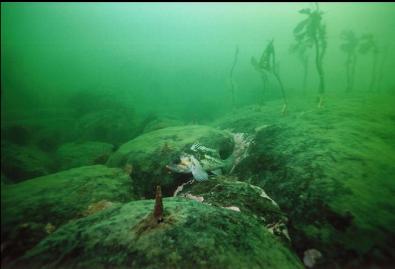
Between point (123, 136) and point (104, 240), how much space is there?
16088mm

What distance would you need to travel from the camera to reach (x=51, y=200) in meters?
4.62

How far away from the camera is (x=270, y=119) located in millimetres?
11922

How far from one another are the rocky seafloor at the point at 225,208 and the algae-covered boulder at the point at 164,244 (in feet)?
0.04

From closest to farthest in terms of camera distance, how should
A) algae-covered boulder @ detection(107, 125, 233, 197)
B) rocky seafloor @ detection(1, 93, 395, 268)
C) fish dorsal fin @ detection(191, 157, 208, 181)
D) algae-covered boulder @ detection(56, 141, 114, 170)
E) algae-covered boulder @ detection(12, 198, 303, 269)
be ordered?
algae-covered boulder @ detection(12, 198, 303, 269) < rocky seafloor @ detection(1, 93, 395, 268) < fish dorsal fin @ detection(191, 157, 208, 181) < algae-covered boulder @ detection(107, 125, 233, 197) < algae-covered boulder @ detection(56, 141, 114, 170)

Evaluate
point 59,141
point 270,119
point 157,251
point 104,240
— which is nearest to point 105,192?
point 104,240

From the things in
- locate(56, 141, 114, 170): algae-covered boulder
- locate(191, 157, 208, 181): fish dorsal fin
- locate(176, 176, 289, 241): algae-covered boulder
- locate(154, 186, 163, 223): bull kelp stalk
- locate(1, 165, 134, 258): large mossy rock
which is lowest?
locate(56, 141, 114, 170): algae-covered boulder

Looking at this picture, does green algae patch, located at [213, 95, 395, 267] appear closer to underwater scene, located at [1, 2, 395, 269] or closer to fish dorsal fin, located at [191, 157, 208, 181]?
underwater scene, located at [1, 2, 395, 269]

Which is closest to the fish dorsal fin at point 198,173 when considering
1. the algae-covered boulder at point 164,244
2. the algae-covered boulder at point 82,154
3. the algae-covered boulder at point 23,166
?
the algae-covered boulder at point 164,244

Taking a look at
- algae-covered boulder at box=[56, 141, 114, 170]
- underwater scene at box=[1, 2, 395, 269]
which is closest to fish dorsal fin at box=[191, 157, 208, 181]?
underwater scene at box=[1, 2, 395, 269]

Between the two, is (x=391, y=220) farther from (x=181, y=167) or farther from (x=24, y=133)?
(x=24, y=133)

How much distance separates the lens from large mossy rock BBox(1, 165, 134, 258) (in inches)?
140

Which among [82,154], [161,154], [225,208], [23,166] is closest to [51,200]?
[161,154]

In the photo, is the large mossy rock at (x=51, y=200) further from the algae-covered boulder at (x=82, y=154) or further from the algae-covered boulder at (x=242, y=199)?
the algae-covered boulder at (x=82, y=154)

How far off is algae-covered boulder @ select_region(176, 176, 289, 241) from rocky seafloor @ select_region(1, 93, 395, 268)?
0.02 meters
